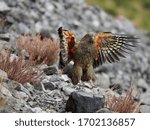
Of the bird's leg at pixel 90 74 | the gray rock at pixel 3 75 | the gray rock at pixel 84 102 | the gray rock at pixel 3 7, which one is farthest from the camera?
the gray rock at pixel 3 7

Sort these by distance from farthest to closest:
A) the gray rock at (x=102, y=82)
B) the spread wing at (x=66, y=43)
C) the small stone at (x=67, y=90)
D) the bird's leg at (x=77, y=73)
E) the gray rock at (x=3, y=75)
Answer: the gray rock at (x=102, y=82) → the bird's leg at (x=77, y=73) → the spread wing at (x=66, y=43) → the small stone at (x=67, y=90) → the gray rock at (x=3, y=75)

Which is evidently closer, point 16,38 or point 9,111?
point 9,111

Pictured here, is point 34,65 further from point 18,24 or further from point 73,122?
point 18,24

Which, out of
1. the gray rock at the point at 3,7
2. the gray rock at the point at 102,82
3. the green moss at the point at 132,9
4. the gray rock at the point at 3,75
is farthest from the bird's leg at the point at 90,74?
the green moss at the point at 132,9

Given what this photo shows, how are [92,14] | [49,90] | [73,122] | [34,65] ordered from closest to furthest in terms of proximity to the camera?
[73,122]
[49,90]
[34,65]
[92,14]

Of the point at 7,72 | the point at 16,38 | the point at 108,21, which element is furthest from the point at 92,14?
the point at 7,72

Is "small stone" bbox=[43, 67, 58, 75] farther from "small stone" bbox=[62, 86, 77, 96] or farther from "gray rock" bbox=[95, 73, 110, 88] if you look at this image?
"gray rock" bbox=[95, 73, 110, 88]

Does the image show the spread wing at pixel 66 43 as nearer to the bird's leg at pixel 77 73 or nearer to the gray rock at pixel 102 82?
the bird's leg at pixel 77 73

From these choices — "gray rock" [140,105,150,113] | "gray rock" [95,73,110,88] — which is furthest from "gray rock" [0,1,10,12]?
"gray rock" [140,105,150,113]
